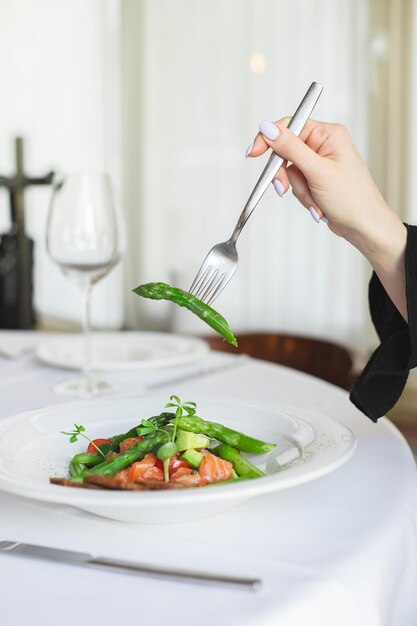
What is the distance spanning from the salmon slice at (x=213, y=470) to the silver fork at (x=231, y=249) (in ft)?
0.87

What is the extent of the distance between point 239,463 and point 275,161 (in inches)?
16.7

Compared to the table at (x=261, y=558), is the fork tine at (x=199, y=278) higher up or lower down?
higher up

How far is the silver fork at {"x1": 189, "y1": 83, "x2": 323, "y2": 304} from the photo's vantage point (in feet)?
3.26

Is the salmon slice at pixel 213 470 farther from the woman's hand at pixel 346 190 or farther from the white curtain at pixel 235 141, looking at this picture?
the white curtain at pixel 235 141

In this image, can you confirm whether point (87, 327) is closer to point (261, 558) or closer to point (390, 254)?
point (390, 254)

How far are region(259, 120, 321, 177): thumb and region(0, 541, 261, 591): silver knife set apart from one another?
1.77 ft

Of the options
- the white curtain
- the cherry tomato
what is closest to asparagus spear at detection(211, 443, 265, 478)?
the cherry tomato

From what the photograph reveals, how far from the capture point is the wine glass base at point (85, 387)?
132 cm

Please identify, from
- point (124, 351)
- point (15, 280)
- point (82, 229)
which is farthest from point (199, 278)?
point (15, 280)

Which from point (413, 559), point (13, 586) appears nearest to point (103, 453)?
point (13, 586)

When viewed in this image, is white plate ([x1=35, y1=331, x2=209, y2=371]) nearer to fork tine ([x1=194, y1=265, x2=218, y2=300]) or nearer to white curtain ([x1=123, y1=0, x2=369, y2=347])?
fork tine ([x1=194, y1=265, x2=218, y2=300])

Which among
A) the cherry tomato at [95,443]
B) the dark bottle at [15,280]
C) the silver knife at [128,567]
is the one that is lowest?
the dark bottle at [15,280]

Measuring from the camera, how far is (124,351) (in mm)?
1688

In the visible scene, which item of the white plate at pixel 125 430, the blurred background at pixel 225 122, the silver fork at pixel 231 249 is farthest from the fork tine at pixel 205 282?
the blurred background at pixel 225 122
